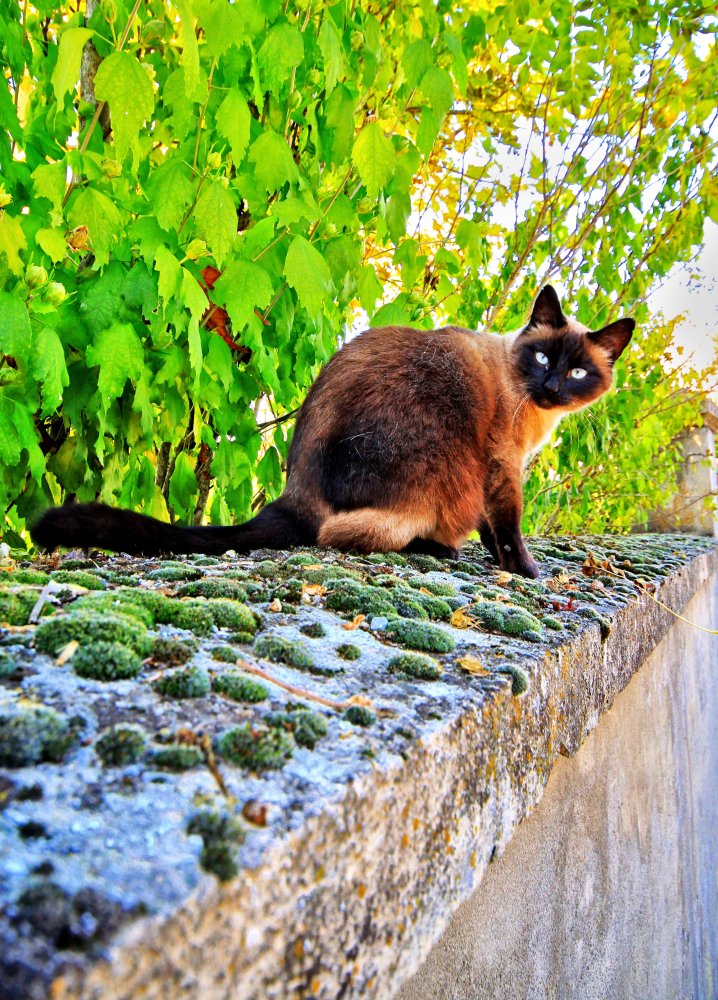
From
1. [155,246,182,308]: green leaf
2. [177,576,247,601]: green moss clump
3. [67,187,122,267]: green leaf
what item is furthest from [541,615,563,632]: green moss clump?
[67,187,122,267]: green leaf

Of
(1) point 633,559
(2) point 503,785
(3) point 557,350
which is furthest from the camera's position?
(1) point 633,559

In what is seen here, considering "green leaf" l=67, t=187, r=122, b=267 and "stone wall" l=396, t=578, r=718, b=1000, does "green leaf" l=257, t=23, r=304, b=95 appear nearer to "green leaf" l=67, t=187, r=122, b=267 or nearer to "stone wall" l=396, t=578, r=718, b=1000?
"green leaf" l=67, t=187, r=122, b=267

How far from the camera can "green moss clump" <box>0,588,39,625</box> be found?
1.24 metres

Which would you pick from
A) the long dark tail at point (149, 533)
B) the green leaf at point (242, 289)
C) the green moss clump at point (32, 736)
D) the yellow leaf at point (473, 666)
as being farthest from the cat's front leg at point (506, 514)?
the green moss clump at point (32, 736)

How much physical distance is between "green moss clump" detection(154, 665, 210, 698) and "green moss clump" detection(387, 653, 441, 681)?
1.26ft

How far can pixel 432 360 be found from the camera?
10.3 ft

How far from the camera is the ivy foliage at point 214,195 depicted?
1.98 meters

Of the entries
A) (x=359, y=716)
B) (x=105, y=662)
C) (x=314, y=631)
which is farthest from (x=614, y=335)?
(x=105, y=662)

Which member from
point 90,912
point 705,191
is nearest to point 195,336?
point 90,912

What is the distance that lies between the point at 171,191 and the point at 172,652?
142cm

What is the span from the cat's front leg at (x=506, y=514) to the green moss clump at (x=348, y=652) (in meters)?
1.87

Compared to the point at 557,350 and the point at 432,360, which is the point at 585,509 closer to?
the point at 557,350

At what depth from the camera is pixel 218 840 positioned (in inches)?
25.9

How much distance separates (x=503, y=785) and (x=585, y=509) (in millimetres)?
6106
